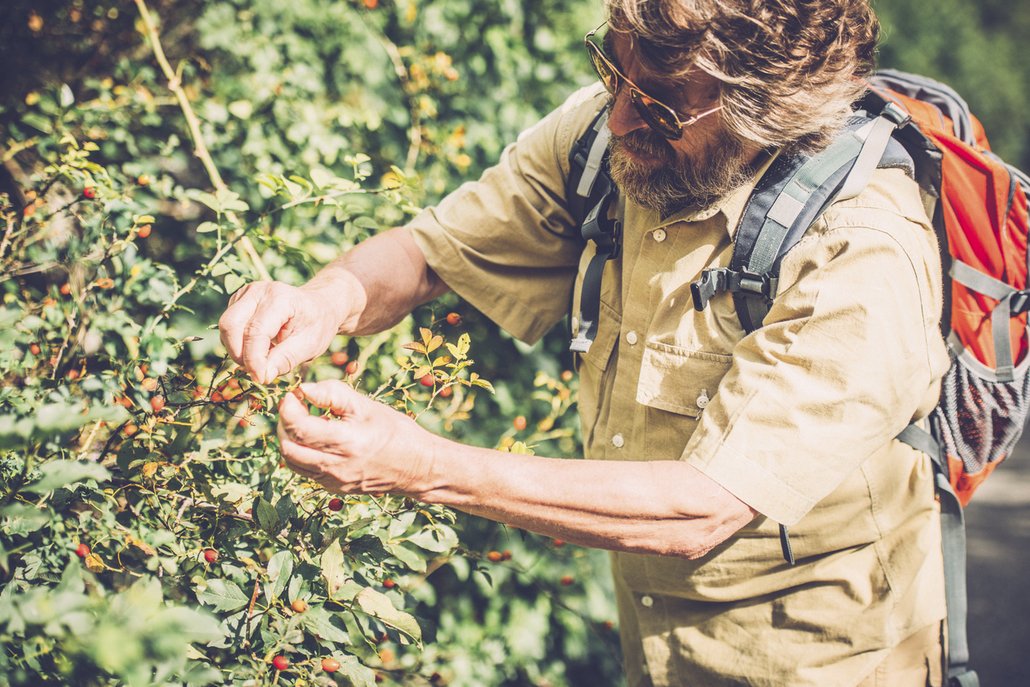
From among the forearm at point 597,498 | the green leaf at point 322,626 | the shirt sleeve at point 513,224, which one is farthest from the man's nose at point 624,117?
the green leaf at point 322,626

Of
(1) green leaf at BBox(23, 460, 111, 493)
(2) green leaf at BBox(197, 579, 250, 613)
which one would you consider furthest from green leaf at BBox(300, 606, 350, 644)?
(1) green leaf at BBox(23, 460, 111, 493)

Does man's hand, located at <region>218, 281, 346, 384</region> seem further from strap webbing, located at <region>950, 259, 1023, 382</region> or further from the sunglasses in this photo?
strap webbing, located at <region>950, 259, 1023, 382</region>

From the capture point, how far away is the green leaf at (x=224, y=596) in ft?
4.39

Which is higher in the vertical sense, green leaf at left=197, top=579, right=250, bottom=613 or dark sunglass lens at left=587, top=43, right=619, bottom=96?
dark sunglass lens at left=587, top=43, right=619, bottom=96

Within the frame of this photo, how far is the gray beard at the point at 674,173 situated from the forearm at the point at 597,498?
0.54 m

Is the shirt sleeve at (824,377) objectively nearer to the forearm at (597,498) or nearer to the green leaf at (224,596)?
the forearm at (597,498)

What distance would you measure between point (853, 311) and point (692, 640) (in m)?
0.85

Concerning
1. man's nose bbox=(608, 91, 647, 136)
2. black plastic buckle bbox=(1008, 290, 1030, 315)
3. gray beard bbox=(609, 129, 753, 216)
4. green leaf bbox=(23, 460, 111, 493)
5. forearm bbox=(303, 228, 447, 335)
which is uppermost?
man's nose bbox=(608, 91, 647, 136)

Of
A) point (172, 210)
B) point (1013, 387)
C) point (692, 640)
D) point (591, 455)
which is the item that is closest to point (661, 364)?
point (591, 455)

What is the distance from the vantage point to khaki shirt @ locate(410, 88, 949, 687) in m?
1.36

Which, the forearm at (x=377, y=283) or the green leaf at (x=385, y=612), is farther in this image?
the forearm at (x=377, y=283)

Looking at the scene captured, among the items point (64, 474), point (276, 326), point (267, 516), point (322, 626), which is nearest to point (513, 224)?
point (276, 326)

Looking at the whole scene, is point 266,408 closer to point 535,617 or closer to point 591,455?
point 591,455

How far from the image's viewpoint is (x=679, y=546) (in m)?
1.41
